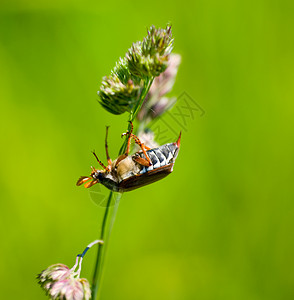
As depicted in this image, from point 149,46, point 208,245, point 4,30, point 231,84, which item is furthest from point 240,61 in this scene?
point 149,46

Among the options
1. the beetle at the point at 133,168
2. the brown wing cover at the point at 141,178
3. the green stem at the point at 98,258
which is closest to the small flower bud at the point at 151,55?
the beetle at the point at 133,168

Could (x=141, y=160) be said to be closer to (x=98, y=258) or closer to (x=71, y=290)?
(x=98, y=258)

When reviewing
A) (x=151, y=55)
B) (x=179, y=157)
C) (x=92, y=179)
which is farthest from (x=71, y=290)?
(x=179, y=157)

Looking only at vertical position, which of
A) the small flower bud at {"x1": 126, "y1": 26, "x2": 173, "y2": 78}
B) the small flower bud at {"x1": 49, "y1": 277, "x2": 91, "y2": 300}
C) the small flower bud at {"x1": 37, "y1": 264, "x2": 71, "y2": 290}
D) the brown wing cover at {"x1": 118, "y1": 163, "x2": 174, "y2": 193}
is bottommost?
the small flower bud at {"x1": 49, "y1": 277, "x2": 91, "y2": 300}

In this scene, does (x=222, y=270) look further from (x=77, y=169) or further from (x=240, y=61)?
(x=240, y=61)

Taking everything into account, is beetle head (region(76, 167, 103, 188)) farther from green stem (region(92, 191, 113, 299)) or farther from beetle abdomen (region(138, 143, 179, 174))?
beetle abdomen (region(138, 143, 179, 174))

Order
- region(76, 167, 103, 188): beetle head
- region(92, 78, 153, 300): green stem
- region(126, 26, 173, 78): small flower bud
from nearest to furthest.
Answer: region(126, 26, 173, 78): small flower bud
region(92, 78, 153, 300): green stem
region(76, 167, 103, 188): beetle head

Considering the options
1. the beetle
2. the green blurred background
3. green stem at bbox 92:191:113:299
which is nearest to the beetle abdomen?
the beetle
